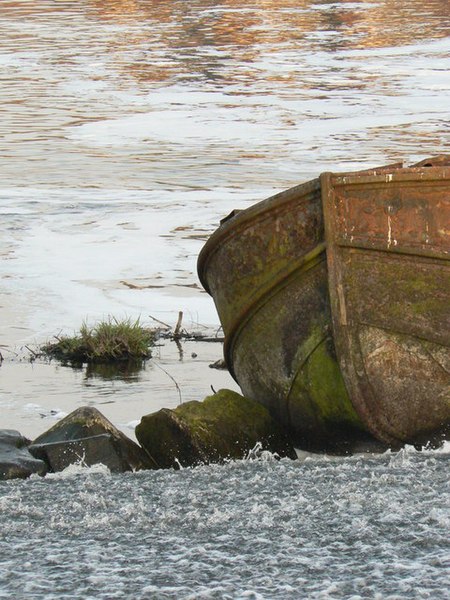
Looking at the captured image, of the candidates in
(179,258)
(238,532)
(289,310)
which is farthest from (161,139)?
(238,532)

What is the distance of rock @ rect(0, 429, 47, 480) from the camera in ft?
25.7

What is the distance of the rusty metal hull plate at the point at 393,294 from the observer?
7.71 metres

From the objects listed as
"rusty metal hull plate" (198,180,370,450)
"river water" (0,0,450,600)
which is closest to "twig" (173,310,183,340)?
"river water" (0,0,450,600)

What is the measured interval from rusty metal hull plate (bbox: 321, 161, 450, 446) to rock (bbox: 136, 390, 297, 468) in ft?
2.13

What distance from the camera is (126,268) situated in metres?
13.3

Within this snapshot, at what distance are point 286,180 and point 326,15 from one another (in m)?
26.7

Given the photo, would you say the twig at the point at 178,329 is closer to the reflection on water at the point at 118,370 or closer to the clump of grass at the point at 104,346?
the clump of grass at the point at 104,346

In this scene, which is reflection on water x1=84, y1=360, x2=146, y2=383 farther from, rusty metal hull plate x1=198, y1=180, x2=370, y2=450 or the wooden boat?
the wooden boat

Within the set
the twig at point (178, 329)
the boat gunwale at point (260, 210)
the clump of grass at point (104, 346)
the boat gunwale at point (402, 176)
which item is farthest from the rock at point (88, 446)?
the twig at point (178, 329)

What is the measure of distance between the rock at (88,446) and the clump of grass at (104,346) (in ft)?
6.98

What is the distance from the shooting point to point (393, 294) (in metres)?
7.88

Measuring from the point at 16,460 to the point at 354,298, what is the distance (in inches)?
80.5

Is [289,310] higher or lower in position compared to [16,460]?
higher

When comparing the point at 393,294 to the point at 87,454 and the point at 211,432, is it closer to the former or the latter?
the point at 211,432
